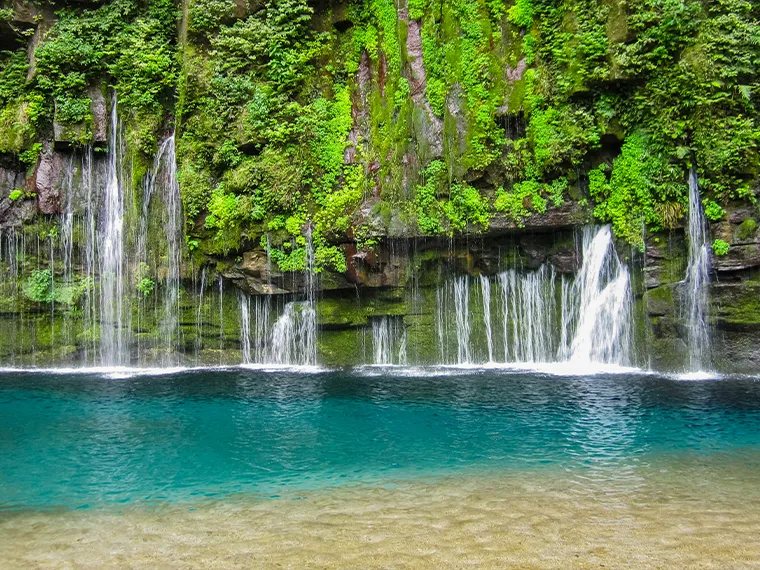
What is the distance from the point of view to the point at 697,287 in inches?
543

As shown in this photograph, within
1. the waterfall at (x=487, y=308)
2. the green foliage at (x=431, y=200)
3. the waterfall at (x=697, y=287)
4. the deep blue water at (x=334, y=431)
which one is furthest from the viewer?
the waterfall at (x=487, y=308)

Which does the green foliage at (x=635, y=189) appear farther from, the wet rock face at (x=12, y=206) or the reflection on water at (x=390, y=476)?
the wet rock face at (x=12, y=206)

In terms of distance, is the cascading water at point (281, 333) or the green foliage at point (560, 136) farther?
the cascading water at point (281, 333)

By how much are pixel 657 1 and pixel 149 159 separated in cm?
1456

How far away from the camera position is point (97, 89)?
18.3 meters

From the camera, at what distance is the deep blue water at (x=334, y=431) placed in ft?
24.6

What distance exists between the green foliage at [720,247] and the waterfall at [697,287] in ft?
0.70

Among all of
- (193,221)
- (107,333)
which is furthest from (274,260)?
(107,333)

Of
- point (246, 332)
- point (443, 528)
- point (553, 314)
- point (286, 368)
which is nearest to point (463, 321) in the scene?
point (553, 314)

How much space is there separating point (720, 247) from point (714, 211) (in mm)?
885

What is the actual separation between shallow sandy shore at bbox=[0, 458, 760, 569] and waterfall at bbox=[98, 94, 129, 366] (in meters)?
12.1

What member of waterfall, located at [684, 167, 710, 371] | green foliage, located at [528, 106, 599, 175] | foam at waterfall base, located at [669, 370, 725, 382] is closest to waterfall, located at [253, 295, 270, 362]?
green foliage, located at [528, 106, 599, 175]

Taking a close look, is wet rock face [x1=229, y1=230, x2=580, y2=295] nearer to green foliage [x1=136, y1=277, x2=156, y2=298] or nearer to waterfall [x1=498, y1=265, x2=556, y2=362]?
waterfall [x1=498, y1=265, x2=556, y2=362]

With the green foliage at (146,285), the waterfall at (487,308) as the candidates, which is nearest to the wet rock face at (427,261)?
the waterfall at (487,308)
